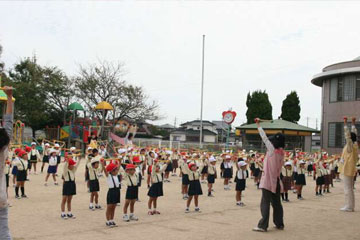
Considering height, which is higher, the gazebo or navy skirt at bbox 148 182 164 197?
the gazebo

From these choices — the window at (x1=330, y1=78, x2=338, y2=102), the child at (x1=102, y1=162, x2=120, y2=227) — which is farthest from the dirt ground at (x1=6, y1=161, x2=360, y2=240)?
the window at (x1=330, y1=78, x2=338, y2=102)

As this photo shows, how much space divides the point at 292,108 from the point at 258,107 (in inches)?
181

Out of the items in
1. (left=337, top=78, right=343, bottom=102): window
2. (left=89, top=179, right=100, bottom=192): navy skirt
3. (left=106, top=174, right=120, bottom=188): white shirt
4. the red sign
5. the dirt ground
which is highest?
(left=337, top=78, right=343, bottom=102): window

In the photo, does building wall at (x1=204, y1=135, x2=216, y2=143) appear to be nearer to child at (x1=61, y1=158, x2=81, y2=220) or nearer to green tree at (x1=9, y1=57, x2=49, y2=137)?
green tree at (x1=9, y1=57, x2=49, y2=137)

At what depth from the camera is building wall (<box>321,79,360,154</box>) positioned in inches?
1283

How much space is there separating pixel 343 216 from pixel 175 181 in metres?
10.4

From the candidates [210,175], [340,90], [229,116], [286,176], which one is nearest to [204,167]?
[210,175]

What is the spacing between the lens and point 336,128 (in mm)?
33906

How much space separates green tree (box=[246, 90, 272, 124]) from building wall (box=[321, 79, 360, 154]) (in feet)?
54.0

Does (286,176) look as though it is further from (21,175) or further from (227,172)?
(21,175)

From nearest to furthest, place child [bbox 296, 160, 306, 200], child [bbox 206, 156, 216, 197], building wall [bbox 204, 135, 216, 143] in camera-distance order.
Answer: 1. child [bbox 206, 156, 216, 197]
2. child [bbox 296, 160, 306, 200]
3. building wall [bbox 204, 135, 216, 143]

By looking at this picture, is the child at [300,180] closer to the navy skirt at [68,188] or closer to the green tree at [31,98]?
the navy skirt at [68,188]

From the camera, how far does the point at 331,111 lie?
3434cm

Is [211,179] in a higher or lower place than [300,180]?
lower
